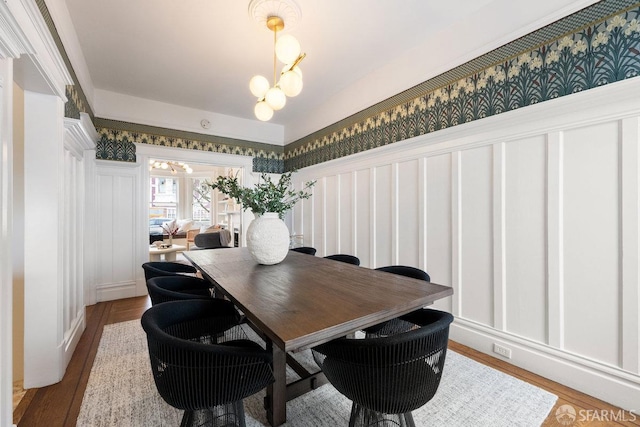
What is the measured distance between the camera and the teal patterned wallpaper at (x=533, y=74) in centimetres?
167

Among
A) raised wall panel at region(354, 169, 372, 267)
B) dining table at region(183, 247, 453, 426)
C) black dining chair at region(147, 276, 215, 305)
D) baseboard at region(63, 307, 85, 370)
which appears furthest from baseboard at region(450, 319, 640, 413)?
baseboard at region(63, 307, 85, 370)

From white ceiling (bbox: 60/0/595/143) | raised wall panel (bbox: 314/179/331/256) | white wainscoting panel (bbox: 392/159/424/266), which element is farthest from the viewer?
raised wall panel (bbox: 314/179/331/256)

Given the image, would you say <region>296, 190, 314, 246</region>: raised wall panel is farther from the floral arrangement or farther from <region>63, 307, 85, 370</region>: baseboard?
<region>63, 307, 85, 370</region>: baseboard

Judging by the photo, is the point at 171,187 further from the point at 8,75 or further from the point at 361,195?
the point at 8,75

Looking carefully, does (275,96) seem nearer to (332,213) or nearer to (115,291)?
(332,213)

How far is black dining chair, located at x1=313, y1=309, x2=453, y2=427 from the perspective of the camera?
1.00 m

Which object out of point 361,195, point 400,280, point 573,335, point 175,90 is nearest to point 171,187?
point 175,90

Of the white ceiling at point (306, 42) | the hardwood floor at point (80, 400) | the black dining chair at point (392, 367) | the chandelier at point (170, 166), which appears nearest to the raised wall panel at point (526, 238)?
the hardwood floor at point (80, 400)

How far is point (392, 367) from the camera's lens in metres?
1.00

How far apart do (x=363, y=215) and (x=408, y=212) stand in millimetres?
691

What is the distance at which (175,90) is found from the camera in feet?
12.3

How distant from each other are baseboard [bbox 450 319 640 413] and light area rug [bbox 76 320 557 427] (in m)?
0.23

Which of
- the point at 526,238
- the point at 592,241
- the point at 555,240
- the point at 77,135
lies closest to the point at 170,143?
the point at 77,135

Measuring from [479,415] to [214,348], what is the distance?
62.8 inches
